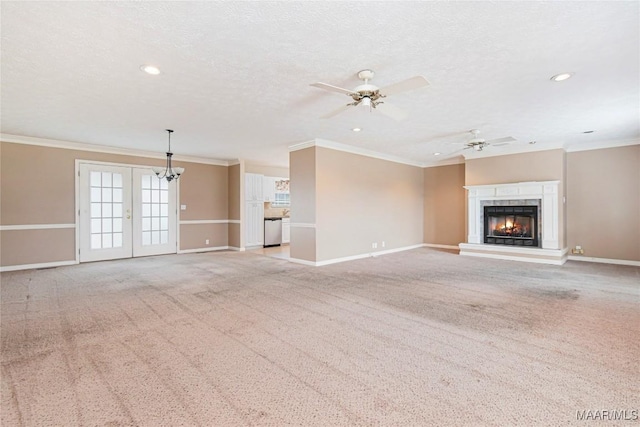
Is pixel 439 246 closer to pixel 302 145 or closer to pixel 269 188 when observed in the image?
pixel 302 145

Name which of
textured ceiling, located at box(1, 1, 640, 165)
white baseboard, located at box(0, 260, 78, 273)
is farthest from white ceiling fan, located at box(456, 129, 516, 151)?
white baseboard, located at box(0, 260, 78, 273)

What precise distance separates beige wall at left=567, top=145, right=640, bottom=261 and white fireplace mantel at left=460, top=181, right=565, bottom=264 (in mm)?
666

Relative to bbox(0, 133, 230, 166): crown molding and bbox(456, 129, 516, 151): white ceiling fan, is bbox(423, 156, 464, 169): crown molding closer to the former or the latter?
bbox(456, 129, 516, 151): white ceiling fan


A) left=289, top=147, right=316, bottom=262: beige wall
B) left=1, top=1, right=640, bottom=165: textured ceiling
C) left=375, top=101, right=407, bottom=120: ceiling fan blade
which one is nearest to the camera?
left=1, top=1, right=640, bottom=165: textured ceiling

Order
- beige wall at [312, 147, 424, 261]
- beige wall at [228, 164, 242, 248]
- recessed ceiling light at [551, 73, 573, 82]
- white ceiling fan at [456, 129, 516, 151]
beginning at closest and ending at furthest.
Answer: recessed ceiling light at [551, 73, 573, 82] → white ceiling fan at [456, 129, 516, 151] → beige wall at [312, 147, 424, 261] → beige wall at [228, 164, 242, 248]

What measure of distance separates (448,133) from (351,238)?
2.96 m

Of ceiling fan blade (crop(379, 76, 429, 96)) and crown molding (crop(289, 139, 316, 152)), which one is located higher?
crown molding (crop(289, 139, 316, 152))

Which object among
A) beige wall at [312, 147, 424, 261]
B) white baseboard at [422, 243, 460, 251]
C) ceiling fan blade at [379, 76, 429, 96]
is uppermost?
ceiling fan blade at [379, 76, 429, 96]

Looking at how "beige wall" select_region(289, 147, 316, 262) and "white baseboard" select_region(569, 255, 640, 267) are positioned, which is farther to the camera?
"beige wall" select_region(289, 147, 316, 262)

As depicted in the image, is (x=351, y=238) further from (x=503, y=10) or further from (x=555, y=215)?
(x=503, y=10)

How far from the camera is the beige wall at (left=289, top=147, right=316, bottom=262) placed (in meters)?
6.25

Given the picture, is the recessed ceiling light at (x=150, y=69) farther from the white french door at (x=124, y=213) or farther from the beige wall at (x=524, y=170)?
the beige wall at (x=524, y=170)

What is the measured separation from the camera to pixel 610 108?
429cm

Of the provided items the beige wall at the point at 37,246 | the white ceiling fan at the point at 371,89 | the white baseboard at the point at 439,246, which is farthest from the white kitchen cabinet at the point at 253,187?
the white ceiling fan at the point at 371,89
